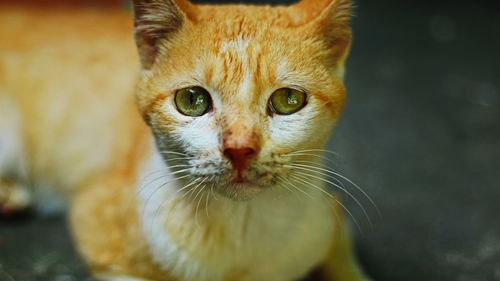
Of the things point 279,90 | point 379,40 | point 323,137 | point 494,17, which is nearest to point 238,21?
point 279,90

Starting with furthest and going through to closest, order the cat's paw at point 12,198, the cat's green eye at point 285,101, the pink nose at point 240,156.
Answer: the cat's paw at point 12,198, the cat's green eye at point 285,101, the pink nose at point 240,156

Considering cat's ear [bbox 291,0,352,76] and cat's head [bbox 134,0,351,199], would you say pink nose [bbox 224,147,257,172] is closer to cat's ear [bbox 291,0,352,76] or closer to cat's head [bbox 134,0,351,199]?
cat's head [bbox 134,0,351,199]

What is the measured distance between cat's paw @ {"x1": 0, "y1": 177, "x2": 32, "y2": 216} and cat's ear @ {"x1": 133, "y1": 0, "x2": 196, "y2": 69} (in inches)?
38.6

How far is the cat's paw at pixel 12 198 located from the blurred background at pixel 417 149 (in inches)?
1.7

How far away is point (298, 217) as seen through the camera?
179 centimetres

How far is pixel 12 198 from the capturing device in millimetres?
2381

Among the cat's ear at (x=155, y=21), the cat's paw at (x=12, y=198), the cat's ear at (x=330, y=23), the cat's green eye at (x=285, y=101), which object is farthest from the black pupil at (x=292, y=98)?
the cat's paw at (x=12, y=198)

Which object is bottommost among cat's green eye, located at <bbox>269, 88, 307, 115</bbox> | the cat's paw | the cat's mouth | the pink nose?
the cat's paw

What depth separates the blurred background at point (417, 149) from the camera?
2.18 m

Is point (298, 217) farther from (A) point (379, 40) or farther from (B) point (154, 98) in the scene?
(A) point (379, 40)

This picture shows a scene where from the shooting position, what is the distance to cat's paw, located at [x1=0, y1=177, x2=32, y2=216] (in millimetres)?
2367

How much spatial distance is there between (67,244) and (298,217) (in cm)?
92

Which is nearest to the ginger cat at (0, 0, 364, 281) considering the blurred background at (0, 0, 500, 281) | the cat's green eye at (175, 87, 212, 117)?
the cat's green eye at (175, 87, 212, 117)

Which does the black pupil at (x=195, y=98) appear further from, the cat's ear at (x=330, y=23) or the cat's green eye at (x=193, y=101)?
the cat's ear at (x=330, y=23)
